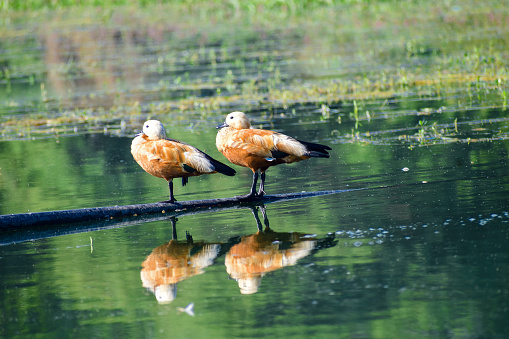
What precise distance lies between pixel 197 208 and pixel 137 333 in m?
3.75

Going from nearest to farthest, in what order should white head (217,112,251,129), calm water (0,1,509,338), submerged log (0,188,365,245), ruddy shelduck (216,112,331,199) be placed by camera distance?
1. calm water (0,1,509,338)
2. submerged log (0,188,365,245)
3. ruddy shelduck (216,112,331,199)
4. white head (217,112,251,129)

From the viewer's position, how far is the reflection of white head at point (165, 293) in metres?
6.57

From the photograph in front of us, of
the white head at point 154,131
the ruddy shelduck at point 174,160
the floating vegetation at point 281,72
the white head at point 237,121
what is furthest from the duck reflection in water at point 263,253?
the floating vegetation at point 281,72

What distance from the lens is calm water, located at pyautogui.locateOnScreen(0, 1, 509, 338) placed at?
611cm

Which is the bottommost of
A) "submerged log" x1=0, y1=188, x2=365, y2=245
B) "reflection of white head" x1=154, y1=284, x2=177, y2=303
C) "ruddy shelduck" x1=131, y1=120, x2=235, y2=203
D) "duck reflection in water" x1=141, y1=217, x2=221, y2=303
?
"reflection of white head" x1=154, y1=284, x2=177, y2=303

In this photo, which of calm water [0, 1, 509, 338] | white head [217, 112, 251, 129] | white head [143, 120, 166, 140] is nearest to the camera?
calm water [0, 1, 509, 338]

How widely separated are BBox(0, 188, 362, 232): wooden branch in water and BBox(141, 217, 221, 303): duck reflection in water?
38.5 inches

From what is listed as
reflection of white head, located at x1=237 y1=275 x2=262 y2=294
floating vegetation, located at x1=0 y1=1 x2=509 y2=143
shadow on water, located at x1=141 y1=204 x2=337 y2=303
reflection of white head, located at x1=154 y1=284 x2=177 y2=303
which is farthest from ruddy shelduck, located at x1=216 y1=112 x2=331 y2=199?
floating vegetation, located at x1=0 y1=1 x2=509 y2=143

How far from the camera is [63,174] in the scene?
1237 centimetres

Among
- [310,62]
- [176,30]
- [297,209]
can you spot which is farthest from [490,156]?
[176,30]

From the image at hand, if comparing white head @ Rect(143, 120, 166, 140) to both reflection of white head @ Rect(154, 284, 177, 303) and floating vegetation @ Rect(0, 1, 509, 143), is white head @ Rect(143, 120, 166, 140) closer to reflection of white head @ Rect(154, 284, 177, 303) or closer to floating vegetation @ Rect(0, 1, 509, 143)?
reflection of white head @ Rect(154, 284, 177, 303)

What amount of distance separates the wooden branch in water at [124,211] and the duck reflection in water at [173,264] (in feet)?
3.21

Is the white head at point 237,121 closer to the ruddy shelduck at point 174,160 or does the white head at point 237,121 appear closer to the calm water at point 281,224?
the ruddy shelduck at point 174,160

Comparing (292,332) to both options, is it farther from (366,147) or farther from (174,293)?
(366,147)
